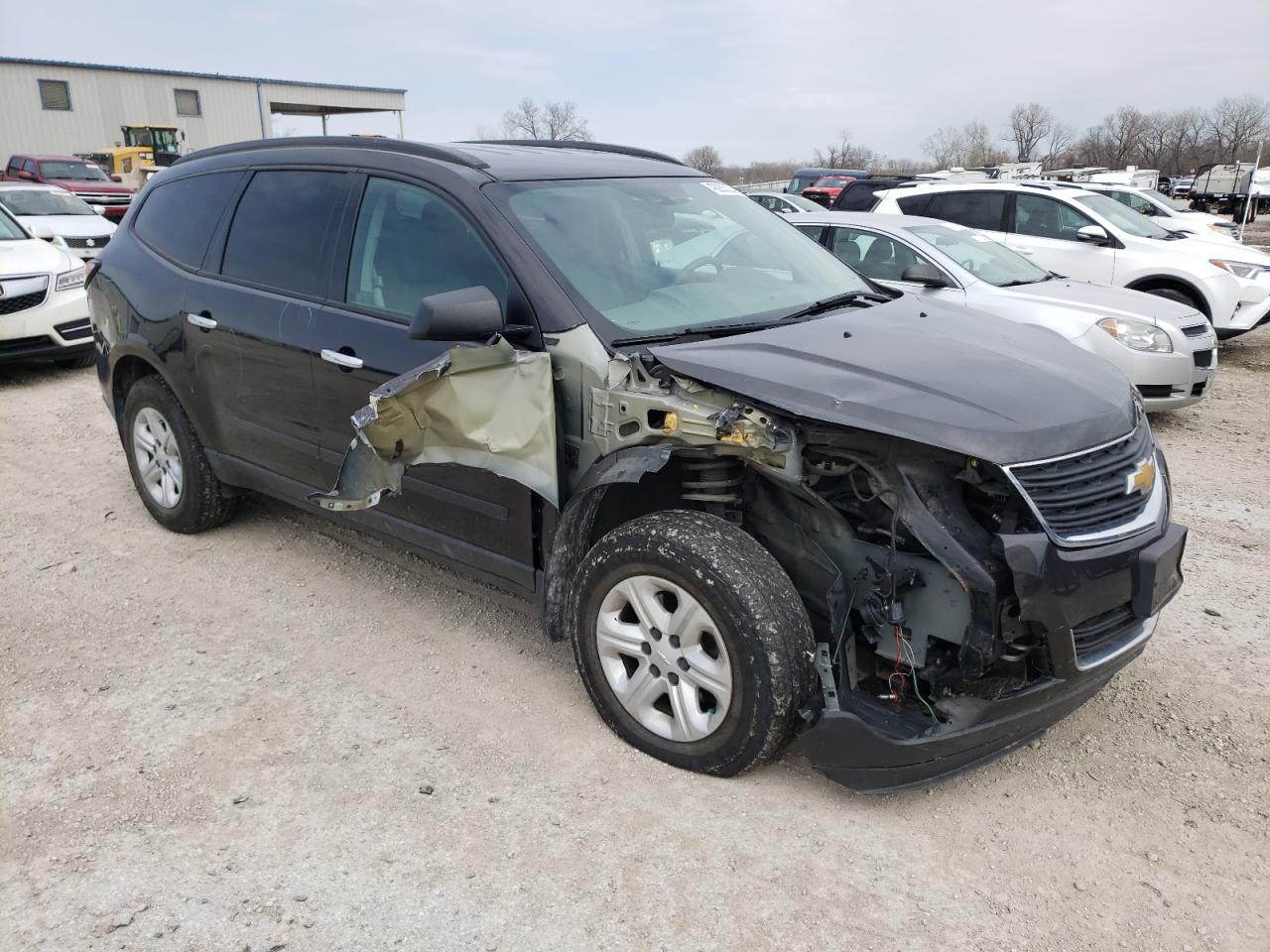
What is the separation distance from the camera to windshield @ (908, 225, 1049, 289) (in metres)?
7.28

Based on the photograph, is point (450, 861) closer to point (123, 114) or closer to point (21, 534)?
point (21, 534)

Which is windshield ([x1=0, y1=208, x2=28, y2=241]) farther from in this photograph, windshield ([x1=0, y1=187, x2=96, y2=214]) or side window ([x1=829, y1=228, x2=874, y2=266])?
side window ([x1=829, y1=228, x2=874, y2=266])

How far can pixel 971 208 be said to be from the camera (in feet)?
31.9

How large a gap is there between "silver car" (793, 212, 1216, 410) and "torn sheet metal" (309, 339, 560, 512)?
4.07m

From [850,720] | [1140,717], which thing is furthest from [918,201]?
[850,720]

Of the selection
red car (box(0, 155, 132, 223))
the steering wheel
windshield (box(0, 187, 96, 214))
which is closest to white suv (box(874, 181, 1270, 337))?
the steering wheel

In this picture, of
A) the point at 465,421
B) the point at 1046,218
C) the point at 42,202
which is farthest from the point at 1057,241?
the point at 42,202

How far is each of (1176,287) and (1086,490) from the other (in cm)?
794

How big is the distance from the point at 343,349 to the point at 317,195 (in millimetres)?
734

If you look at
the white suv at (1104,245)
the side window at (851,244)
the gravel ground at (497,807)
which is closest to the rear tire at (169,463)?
the gravel ground at (497,807)

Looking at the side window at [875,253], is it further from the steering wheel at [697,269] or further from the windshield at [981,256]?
the steering wheel at [697,269]

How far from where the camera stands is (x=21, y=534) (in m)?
5.01

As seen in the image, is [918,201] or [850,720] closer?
[850,720]

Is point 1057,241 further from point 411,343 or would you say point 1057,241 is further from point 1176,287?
point 411,343
